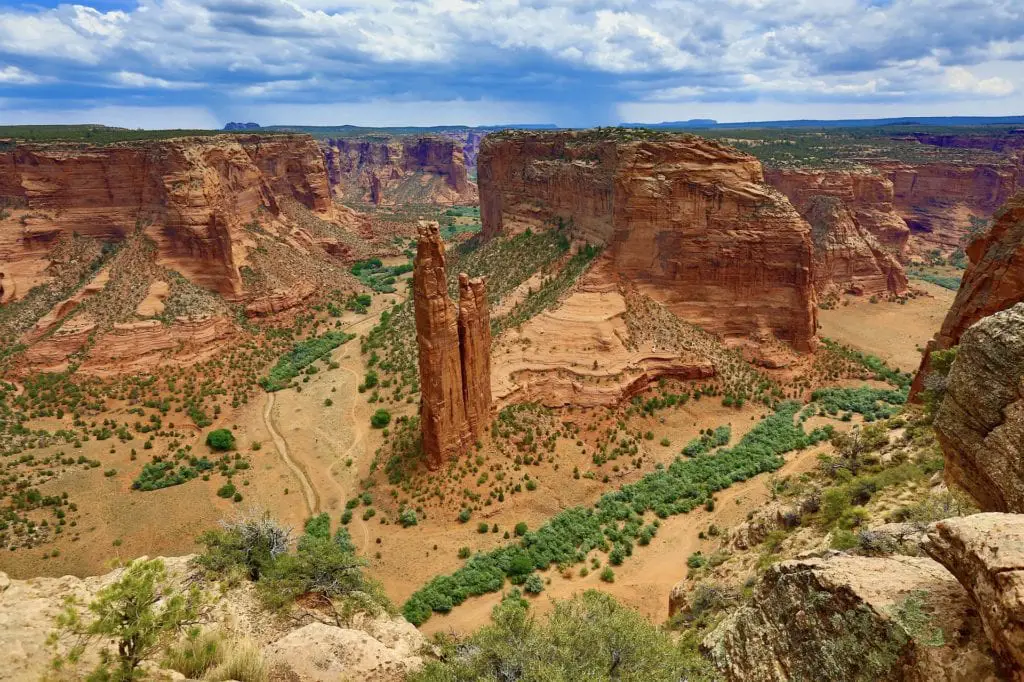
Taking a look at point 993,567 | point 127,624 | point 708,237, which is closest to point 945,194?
point 708,237

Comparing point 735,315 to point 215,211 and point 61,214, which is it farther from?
point 61,214

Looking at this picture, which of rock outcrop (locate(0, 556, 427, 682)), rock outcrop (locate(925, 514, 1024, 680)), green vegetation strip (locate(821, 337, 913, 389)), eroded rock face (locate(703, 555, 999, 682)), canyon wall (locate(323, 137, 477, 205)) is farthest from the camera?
canyon wall (locate(323, 137, 477, 205))

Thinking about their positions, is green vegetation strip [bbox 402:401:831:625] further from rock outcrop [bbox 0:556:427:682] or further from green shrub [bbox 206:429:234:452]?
green shrub [bbox 206:429:234:452]

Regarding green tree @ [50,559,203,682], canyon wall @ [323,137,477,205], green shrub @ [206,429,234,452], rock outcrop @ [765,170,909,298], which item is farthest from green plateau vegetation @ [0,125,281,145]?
canyon wall @ [323,137,477,205]

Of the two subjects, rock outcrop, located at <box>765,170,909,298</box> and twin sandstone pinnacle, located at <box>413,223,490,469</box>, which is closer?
twin sandstone pinnacle, located at <box>413,223,490,469</box>

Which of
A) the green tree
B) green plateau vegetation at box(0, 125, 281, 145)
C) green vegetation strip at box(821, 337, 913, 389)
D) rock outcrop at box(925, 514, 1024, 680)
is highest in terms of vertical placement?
green plateau vegetation at box(0, 125, 281, 145)

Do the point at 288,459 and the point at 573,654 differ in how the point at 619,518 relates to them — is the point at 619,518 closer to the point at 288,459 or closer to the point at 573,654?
the point at 573,654

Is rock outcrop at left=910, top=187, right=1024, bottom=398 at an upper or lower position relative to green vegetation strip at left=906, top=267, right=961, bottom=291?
upper
